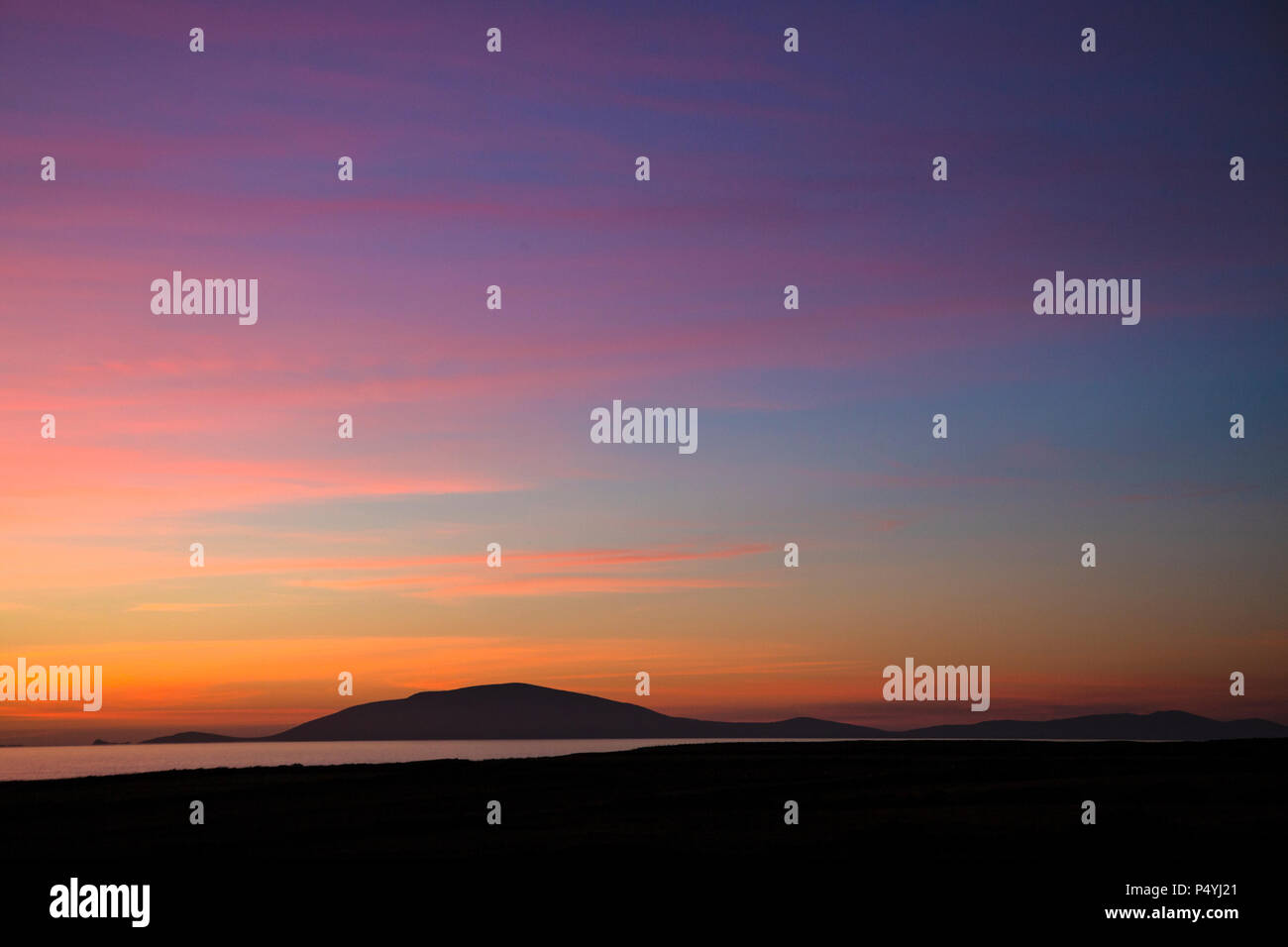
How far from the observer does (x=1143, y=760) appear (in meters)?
60.2

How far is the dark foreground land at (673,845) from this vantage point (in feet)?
74.9

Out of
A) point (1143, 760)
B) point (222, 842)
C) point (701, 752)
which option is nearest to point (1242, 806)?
point (1143, 760)

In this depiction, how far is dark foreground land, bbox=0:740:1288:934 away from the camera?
22.8 metres

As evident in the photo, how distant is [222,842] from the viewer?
106ft

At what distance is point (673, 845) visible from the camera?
30.2m
